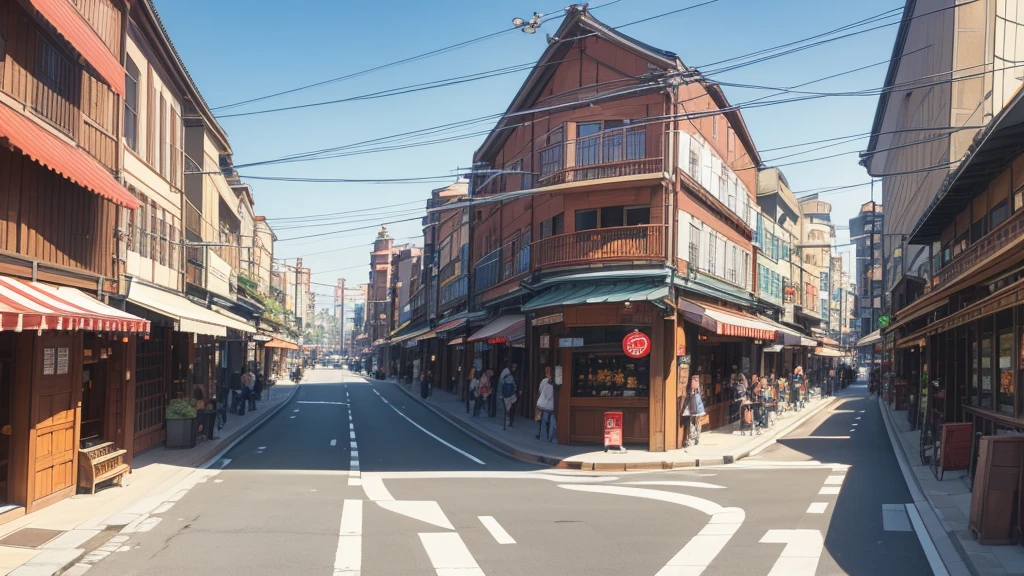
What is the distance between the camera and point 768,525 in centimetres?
1210

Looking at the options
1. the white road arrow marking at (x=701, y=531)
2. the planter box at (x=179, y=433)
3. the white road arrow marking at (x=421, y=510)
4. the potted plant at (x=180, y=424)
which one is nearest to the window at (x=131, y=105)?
the potted plant at (x=180, y=424)

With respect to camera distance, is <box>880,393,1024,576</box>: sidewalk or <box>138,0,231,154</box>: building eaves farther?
<box>138,0,231,154</box>: building eaves

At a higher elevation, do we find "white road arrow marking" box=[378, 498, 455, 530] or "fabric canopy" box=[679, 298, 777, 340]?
"fabric canopy" box=[679, 298, 777, 340]

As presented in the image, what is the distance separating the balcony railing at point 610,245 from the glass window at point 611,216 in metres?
1.01

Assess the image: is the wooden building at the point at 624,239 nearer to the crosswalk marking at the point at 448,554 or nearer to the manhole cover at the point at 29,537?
the crosswalk marking at the point at 448,554

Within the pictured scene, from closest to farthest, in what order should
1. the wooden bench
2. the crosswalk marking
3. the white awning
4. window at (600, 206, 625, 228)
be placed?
the crosswalk marking < the wooden bench < the white awning < window at (600, 206, 625, 228)

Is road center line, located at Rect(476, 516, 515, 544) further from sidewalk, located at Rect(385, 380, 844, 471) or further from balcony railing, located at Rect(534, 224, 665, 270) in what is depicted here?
balcony railing, located at Rect(534, 224, 665, 270)

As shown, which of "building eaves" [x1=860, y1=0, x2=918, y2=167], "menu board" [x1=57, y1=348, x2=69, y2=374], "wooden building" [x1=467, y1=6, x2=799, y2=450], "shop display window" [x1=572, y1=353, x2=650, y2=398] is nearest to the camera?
"menu board" [x1=57, y1=348, x2=69, y2=374]

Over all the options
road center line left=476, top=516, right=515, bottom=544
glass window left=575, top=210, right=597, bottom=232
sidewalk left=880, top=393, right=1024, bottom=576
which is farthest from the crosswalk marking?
glass window left=575, top=210, right=597, bottom=232

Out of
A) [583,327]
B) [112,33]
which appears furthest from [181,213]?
[583,327]

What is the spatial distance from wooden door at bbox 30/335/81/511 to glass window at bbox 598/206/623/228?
50.1ft

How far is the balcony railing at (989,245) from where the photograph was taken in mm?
13922

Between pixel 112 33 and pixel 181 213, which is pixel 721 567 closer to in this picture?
pixel 112 33

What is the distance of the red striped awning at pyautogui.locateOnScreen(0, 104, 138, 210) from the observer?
10875 millimetres
